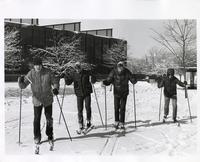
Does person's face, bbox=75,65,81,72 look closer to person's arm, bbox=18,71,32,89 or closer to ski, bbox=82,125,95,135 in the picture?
person's arm, bbox=18,71,32,89

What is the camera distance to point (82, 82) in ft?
12.0

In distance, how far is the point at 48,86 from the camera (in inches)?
140

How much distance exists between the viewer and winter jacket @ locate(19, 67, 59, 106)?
3.55 metres

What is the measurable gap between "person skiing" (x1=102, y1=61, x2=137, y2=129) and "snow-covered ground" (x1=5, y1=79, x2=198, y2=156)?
0.05 meters

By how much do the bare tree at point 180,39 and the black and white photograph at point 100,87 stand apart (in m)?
0.01

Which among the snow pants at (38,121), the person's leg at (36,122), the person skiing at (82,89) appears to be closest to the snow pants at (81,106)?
the person skiing at (82,89)

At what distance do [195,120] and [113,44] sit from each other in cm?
118

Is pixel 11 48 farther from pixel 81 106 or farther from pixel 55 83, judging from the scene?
pixel 81 106

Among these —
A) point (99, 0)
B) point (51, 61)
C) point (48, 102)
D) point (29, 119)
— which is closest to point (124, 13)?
point (99, 0)

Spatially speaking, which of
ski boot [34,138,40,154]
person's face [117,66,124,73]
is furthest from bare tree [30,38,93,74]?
ski boot [34,138,40,154]

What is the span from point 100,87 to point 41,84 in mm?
614

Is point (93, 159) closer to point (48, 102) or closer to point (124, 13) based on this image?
point (48, 102)

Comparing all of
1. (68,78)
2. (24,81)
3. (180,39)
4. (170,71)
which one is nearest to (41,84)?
(24,81)

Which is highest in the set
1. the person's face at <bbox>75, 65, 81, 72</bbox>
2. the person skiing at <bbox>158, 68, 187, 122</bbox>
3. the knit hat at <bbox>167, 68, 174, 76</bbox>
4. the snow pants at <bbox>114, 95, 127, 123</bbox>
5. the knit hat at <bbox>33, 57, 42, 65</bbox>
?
the knit hat at <bbox>33, 57, 42, 65</bbox>
